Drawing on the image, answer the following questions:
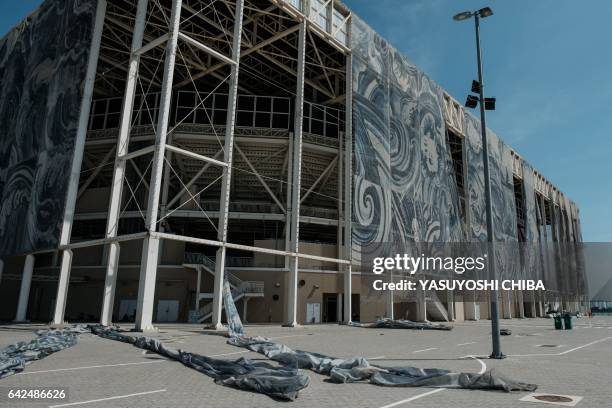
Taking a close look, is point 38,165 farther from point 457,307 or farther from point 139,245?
point 457,307

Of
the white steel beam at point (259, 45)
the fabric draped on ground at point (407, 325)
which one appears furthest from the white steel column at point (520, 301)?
the white steel beam at point (259, 45)

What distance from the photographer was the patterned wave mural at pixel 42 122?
26.0 metres

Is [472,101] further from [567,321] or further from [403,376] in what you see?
[567,321]

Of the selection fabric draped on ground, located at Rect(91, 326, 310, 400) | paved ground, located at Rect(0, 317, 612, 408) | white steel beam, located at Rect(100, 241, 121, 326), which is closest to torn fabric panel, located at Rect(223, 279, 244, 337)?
paved ground, located at Rect(0, 317, 612, 408)

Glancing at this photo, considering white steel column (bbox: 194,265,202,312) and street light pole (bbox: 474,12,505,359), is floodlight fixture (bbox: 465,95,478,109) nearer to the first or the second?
street light pole (bbox: 474,12,505,359)

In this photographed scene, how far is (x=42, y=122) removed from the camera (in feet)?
94.5

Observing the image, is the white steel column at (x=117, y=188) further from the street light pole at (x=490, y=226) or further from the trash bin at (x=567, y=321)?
the trash bin at (x=567, y=321)

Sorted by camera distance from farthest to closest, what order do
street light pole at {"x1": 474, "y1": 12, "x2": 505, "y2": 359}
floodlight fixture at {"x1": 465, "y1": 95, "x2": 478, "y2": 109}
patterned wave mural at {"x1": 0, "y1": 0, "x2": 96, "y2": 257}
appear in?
patterned wave mural at {"x1": 0, "y1": 0, "x2": 96, "y2": 257}, floodlight fixture at {"x1": 465, "y1": 95, "x2": 478, "y2": 109}, street light pole at {"x1": 474, "y1": 12, "x2": 505, "y2": 359}

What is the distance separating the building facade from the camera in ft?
89.4

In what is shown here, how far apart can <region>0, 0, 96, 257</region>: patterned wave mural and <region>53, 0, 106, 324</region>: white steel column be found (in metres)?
0.42

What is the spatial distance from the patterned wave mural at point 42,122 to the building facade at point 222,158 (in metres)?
0.14

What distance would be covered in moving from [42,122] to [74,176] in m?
6.78

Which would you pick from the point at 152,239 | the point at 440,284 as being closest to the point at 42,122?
the point at 152,239

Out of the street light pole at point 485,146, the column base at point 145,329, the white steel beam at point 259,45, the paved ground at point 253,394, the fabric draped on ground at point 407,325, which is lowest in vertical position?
the fabric draped on ground at point 407,325
